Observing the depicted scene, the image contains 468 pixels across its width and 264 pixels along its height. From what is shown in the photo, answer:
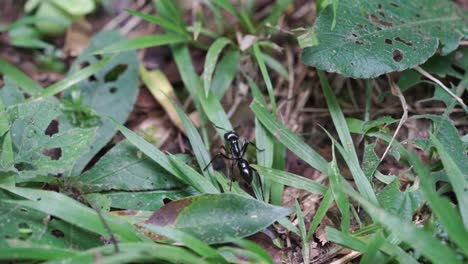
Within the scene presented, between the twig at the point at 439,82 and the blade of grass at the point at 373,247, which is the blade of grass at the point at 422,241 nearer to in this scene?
the blade of grass at the point at 373,247

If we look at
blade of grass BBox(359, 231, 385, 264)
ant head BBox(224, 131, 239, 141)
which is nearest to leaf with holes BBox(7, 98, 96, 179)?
ant head BBox(224, 131, 239, 141)

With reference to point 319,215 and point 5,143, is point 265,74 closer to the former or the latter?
point 319,215

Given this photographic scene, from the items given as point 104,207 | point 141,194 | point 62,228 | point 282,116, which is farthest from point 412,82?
point 62,228

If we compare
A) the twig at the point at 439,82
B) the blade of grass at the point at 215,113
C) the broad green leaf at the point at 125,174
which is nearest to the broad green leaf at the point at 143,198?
the broad green leaf at the point at 125,174

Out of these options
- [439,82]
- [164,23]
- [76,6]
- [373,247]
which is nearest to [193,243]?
[373,247]

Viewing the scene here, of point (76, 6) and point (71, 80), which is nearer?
point (71, 80)
